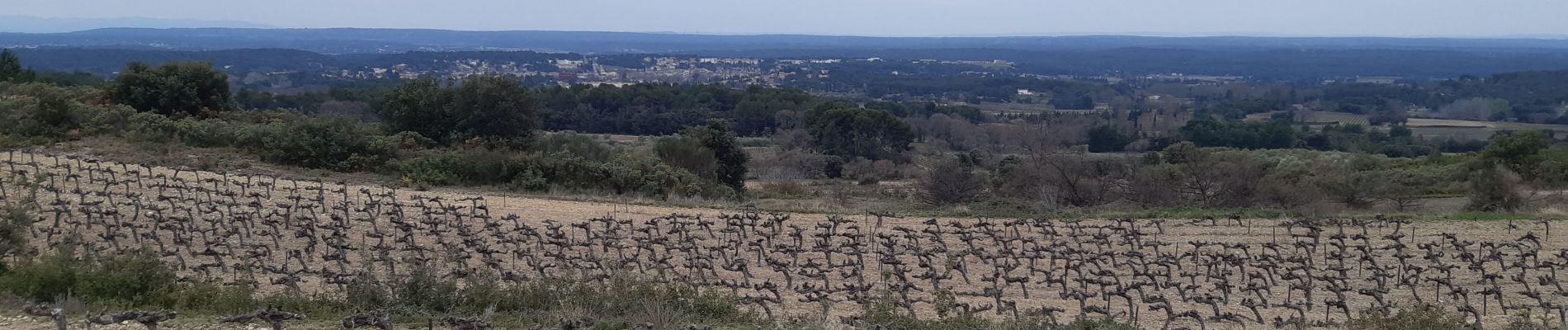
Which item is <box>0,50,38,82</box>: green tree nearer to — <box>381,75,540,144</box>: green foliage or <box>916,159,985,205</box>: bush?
<box>381,75,540,144</box>: green foliage

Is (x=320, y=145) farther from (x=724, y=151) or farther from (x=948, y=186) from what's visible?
(x=948, y=186)

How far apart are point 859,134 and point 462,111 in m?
25.4

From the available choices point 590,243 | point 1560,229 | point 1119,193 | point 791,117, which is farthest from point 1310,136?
point 590,243

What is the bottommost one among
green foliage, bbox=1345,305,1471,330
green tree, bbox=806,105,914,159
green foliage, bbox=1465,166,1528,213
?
green tree, bbox=806,105,914,159

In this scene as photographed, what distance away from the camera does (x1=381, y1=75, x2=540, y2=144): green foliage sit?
89.1 ft

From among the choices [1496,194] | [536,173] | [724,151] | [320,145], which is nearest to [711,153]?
[724,151]

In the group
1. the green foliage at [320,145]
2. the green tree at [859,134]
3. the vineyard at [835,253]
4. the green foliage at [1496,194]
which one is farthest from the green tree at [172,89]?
the green foliage at [1496,194]

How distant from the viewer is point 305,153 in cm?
2192

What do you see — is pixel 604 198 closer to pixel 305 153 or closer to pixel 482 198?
Answer: pixel 482 198

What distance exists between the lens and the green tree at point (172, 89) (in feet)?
89.0

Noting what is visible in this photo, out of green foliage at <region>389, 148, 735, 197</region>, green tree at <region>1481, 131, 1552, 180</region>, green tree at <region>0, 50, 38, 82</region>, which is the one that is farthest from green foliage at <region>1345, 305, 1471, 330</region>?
green tree at <region>0, 50, 38, 82</region>

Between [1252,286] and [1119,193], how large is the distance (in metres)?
12.5

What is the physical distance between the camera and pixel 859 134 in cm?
5012

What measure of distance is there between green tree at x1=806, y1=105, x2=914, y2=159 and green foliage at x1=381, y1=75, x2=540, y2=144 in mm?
23035
